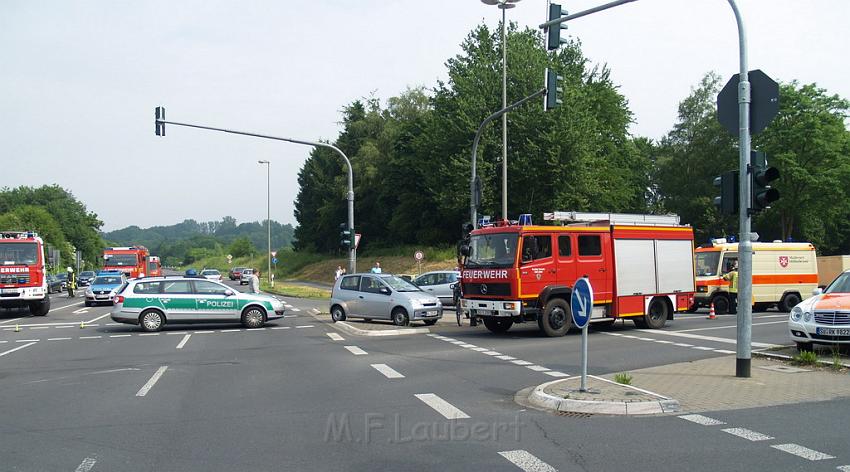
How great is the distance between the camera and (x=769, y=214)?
54438 mm

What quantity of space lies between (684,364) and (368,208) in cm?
6422

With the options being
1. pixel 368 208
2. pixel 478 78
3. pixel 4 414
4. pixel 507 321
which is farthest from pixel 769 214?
pixel 4 414

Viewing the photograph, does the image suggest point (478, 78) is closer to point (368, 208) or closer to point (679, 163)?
point (679, 163)

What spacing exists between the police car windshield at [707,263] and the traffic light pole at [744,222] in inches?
627

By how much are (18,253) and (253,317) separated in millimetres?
11122

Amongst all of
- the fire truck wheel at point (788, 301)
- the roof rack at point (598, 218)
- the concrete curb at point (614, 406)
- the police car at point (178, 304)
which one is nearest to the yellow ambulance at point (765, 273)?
the fire truck wheel at point (788, 301)

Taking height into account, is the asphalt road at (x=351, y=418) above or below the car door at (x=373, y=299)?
below

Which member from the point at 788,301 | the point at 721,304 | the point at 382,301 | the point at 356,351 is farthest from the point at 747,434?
the point at 788,301

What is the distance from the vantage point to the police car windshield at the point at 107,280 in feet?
112

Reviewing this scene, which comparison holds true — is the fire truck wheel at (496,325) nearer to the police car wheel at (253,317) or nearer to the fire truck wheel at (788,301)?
the police car wheel at (253,317)

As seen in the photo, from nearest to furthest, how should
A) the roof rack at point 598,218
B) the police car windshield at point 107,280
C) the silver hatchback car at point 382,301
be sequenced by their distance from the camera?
the roof rack at point 598,218, the silver hatchback car at point 382,301, the police car windshield at point 107,280

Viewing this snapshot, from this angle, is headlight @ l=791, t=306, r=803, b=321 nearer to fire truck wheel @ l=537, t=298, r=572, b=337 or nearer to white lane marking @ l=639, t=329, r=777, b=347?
white lane marking @ l=639, t=329, r=777, b=347

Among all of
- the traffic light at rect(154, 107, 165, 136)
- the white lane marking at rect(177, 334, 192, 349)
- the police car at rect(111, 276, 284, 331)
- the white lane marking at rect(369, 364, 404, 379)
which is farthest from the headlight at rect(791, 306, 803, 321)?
the traffic light at rect(154, 107, 165, 136)

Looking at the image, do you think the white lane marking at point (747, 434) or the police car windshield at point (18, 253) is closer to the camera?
the white lane marking at point (747, 434)
